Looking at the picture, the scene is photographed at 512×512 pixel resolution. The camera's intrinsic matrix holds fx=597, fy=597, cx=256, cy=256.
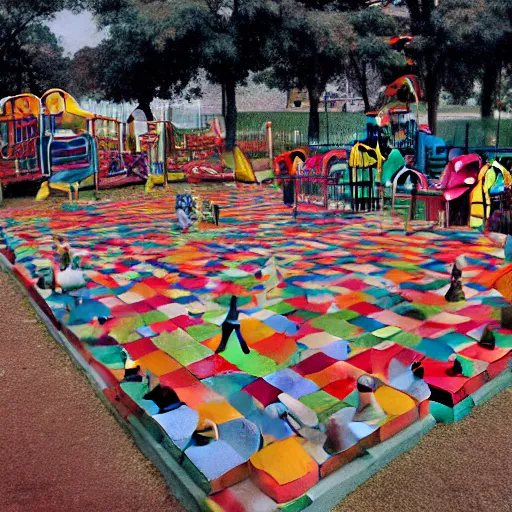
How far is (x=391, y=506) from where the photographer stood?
2.62 m

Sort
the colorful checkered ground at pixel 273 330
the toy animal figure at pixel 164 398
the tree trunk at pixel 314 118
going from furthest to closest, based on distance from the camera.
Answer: the tree trunk at pixel 314 118
the toy animal figure at pixel 164 398
the colorful checkered ground at pixel 273 330

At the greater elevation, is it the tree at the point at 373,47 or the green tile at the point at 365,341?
the tree at the point at 373,47

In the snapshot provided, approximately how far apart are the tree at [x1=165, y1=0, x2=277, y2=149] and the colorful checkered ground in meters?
10.5

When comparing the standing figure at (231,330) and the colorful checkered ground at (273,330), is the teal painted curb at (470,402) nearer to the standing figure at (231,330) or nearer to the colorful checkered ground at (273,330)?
the colorful checkered ground at (273,330)

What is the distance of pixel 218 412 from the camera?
10.8ft

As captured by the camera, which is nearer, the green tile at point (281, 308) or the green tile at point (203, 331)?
the green tile at point (203, 331)

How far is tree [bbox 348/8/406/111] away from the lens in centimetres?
1814

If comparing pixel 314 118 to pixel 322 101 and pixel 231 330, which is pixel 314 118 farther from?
pixel 231 330

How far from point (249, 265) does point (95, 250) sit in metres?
2.19

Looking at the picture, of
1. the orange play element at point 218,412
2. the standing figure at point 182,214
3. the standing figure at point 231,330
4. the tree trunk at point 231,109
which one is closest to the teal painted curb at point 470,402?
the orange play element at point 218,412

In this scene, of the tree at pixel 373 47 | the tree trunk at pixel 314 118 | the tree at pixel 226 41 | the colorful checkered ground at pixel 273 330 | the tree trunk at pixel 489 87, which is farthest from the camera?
the tree trunk at pixel 314 118

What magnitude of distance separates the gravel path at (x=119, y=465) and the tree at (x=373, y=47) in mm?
16237

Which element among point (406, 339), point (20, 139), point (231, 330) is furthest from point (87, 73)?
point (406, 339)

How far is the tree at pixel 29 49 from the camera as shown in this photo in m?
16.0
